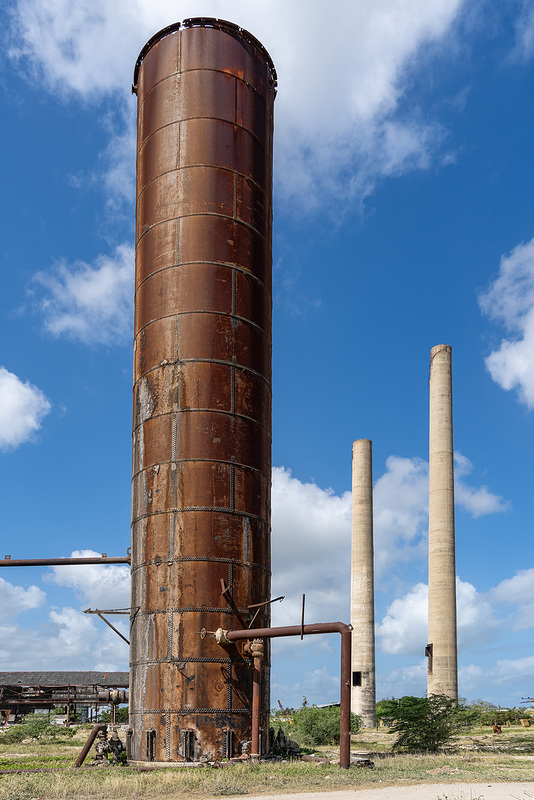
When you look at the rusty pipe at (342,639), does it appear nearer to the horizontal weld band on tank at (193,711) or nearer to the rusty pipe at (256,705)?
the rusty pipe at (256,705)

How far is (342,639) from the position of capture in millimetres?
17547

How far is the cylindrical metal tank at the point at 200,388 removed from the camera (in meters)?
18.6

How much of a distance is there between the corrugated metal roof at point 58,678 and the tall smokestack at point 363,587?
70.1 feet

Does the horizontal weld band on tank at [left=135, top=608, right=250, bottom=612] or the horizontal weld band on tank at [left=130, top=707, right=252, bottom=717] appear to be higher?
the horizontal weld band on tank at [left=135, top=608, right=250, bottom=612]

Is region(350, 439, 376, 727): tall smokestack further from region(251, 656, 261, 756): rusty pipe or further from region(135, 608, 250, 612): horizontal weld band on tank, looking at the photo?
region(135, 608, 250, 612): horizontal weld band on tank

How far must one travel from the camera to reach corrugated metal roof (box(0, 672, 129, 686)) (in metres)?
60.1

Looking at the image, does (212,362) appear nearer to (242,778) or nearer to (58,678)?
(242,778)

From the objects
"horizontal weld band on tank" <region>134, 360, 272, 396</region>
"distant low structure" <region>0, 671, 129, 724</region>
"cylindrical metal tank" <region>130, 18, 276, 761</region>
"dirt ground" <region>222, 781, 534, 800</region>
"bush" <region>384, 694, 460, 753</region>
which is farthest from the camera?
"distant low structure" <region>0, 671, 129, 724</region>

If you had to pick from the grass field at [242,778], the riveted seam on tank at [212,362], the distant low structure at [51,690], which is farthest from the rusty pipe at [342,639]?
the distant low structure at [51,690]

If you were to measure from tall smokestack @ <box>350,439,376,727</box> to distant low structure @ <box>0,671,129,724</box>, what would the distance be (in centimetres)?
1432

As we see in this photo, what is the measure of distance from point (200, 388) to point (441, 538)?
2534 centimetres

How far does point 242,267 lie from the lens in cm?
2166

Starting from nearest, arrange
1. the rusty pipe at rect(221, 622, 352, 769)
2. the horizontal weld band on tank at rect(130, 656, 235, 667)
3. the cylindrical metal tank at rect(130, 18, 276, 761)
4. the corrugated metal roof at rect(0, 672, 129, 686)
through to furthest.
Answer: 1. the rusty pipe at rect(221, 622, 352, 769)
2. the horizontal weld band on tank at rect(130, 656, 235, 667)
3. the cylindrical metal tank at rect(130, 18, 276, 761)
4. the corrugated metal roof at rect(0, 672, 129, 686)

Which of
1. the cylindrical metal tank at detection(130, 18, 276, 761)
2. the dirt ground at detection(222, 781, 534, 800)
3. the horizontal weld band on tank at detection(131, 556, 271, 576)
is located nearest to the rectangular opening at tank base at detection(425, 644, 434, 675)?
the cylindrical metal tank at detection(130, 18, 276, 761)
